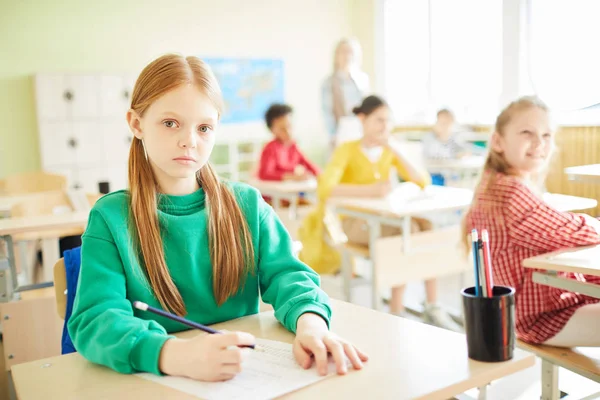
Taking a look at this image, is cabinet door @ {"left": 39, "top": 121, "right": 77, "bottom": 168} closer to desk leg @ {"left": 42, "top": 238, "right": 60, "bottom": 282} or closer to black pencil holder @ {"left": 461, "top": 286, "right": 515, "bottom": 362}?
desk leg @ {"left": 42, "top": 238, "right": 60, "bottom": 282}

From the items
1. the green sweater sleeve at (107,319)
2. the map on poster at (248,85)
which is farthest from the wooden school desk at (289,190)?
the map on poster at (248,85)

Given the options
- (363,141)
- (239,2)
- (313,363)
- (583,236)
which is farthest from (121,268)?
(239,2)

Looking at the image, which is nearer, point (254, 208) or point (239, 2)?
point (254, 208)

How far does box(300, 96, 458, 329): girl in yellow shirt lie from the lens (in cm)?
320

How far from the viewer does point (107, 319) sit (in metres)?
0.97

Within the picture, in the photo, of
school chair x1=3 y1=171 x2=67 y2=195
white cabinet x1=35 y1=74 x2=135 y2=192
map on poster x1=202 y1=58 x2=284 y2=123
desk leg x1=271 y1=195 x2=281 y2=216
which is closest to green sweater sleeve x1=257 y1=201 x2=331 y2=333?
desk leg x1=271 y1=195 x2=281 y2=216

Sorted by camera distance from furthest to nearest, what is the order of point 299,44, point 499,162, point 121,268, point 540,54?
1. point 299,44
2. point 540,54
3. point 499,162
4. point 121,268

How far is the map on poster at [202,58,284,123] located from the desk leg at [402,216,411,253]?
13.8 ft

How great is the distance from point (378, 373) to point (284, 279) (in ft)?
1.13

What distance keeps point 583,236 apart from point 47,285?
196 centimetres

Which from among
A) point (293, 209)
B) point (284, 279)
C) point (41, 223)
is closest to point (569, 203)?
point (284, 279)

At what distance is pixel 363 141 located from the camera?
3379mm

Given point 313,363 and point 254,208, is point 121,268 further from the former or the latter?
point 313,363

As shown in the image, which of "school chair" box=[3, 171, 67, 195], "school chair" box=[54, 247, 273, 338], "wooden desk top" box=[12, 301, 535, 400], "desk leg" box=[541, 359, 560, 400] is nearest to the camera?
"wooden desk top" box=[12, 301, 535, 400]
